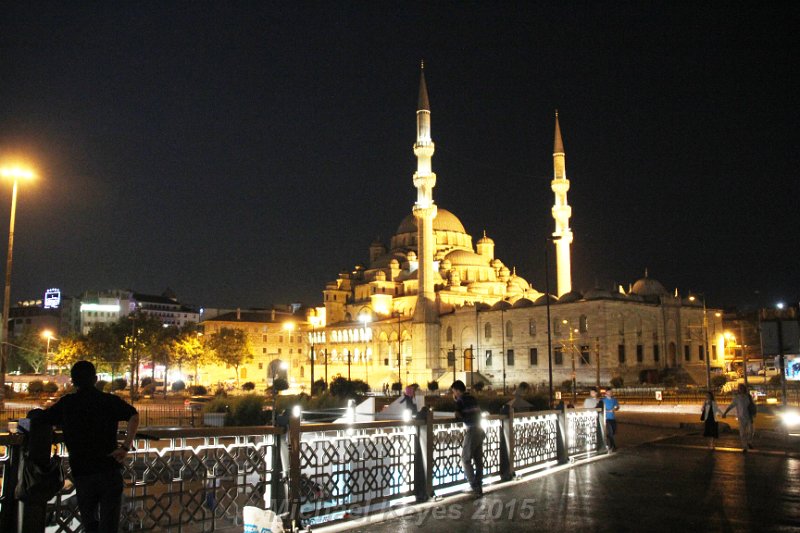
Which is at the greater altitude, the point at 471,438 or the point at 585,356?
the point at 585,356

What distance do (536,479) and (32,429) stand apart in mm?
6911

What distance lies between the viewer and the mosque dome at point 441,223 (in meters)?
78.4

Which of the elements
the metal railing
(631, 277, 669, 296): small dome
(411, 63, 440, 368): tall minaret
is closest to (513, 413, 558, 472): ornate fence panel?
Result: the metal railing

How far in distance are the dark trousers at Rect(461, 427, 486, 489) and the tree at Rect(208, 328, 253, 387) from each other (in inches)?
2122

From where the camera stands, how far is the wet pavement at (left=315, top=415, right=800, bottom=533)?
6.72 metres

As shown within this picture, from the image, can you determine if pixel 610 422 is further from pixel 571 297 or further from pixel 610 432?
pixel 571 297

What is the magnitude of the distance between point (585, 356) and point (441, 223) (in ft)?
108

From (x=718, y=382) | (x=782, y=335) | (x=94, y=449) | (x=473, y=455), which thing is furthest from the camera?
(x=718, y=382)

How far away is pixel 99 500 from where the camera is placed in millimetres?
4621

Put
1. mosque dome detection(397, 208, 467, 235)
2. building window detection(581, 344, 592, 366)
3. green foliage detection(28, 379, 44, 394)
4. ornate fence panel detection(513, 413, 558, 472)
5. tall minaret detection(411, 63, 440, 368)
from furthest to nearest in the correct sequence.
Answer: mosque dome detection(397, 208, 467, 235), tall minaret detection(411, 63, 440, 368), building window detection(581, 344, 592, 366), green foliage detection(28, 379, 44, 394), ornate fence panel detection(513, 413, 558, 472)

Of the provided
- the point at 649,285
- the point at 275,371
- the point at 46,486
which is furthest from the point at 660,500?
the point at 649,285

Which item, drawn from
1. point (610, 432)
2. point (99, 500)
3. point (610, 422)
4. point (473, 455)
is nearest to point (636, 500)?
point (473, 455)

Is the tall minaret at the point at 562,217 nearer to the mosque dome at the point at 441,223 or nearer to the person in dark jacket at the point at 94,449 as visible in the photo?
the mosque dome at the point at 441,223

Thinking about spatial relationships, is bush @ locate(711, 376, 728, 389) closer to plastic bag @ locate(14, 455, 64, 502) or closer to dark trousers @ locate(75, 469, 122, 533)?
dark trousers @ locate(75, 469, 122, 533)
